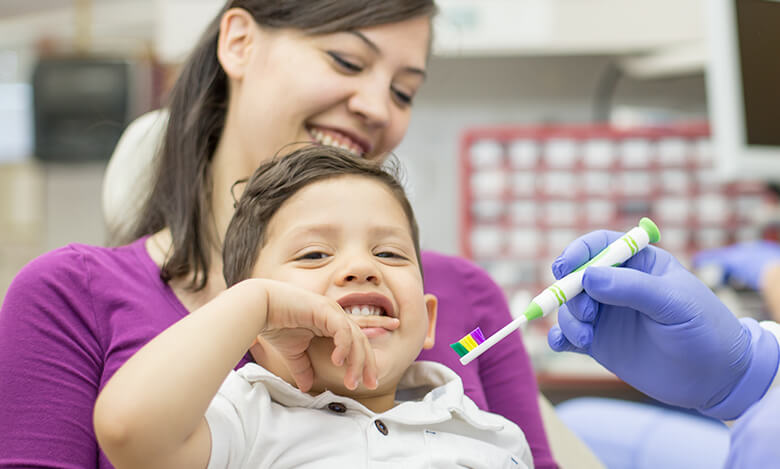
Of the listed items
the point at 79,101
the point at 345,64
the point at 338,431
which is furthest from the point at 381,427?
the point at 79,101

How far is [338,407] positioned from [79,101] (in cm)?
318

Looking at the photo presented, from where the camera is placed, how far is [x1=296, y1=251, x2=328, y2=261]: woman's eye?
2.79 feet

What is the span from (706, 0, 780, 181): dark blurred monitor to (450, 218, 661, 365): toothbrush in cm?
157

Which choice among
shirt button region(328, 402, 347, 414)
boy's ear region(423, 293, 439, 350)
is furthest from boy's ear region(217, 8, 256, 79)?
shirt button region(328, 402, 347, 414)

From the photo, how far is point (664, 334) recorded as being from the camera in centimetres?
84

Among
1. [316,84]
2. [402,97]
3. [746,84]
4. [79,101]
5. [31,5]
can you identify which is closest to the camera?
[316,84]

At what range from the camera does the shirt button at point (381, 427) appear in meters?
0.80

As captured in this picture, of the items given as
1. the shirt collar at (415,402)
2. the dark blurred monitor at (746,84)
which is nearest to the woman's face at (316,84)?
the shirt collar at (415,402)

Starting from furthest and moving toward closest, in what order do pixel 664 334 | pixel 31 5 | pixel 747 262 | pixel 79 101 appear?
1. pixel 31 5
2. pixel 79 101
3. pixel 747 262
4. pixel 664 334

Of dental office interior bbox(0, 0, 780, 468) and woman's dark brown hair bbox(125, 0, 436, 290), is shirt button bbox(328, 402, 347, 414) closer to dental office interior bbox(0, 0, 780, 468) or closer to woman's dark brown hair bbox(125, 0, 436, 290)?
woman's dark brown hair bbox(125, 0, 436, 290)

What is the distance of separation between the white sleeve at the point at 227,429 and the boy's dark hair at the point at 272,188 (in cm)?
16

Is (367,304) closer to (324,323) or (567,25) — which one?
(324,323)

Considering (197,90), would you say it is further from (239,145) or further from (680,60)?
(680,60)

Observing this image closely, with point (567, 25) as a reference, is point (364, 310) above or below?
below
